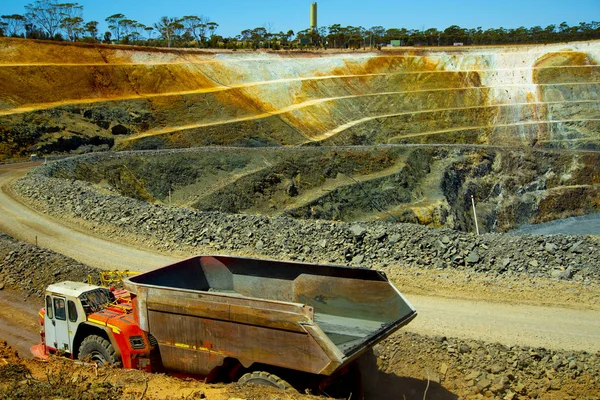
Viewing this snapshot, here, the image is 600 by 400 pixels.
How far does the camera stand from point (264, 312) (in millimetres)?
7797

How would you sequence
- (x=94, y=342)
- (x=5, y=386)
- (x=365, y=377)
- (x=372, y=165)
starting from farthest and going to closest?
(x=372, y=165), (x=365, y=377), (x=94, y=342), (x=5, y=386)

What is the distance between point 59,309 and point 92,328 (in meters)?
0.86

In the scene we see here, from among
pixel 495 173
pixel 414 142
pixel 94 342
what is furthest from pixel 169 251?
pixel 414 142

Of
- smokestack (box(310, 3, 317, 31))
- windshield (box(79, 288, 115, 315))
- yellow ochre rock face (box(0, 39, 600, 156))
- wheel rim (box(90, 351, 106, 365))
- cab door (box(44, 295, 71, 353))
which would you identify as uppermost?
smokestack (box(310, 3, 317, 31))

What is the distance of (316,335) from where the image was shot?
7352 mm

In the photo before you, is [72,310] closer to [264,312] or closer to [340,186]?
[264,312]

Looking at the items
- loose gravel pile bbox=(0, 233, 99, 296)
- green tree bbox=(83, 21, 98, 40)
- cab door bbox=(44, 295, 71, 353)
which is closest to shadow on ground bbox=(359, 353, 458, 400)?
cab door bbox=(44, 295, 71, 353)

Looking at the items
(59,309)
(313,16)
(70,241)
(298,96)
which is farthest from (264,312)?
(313,16)

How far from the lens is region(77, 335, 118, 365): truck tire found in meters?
8.86

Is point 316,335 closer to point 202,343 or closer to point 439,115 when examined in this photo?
point 202,343

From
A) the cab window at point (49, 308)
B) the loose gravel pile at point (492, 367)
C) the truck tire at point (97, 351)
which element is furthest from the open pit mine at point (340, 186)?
the cab window at point (49, 308)

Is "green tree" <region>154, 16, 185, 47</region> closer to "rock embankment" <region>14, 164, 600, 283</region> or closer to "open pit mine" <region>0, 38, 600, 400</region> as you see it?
"open pit mine" <region>0, 38, 600, 400</region>

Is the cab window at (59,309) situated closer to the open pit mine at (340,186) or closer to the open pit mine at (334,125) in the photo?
the open pit mine at (340,186)

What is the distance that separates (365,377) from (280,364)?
2.62m
